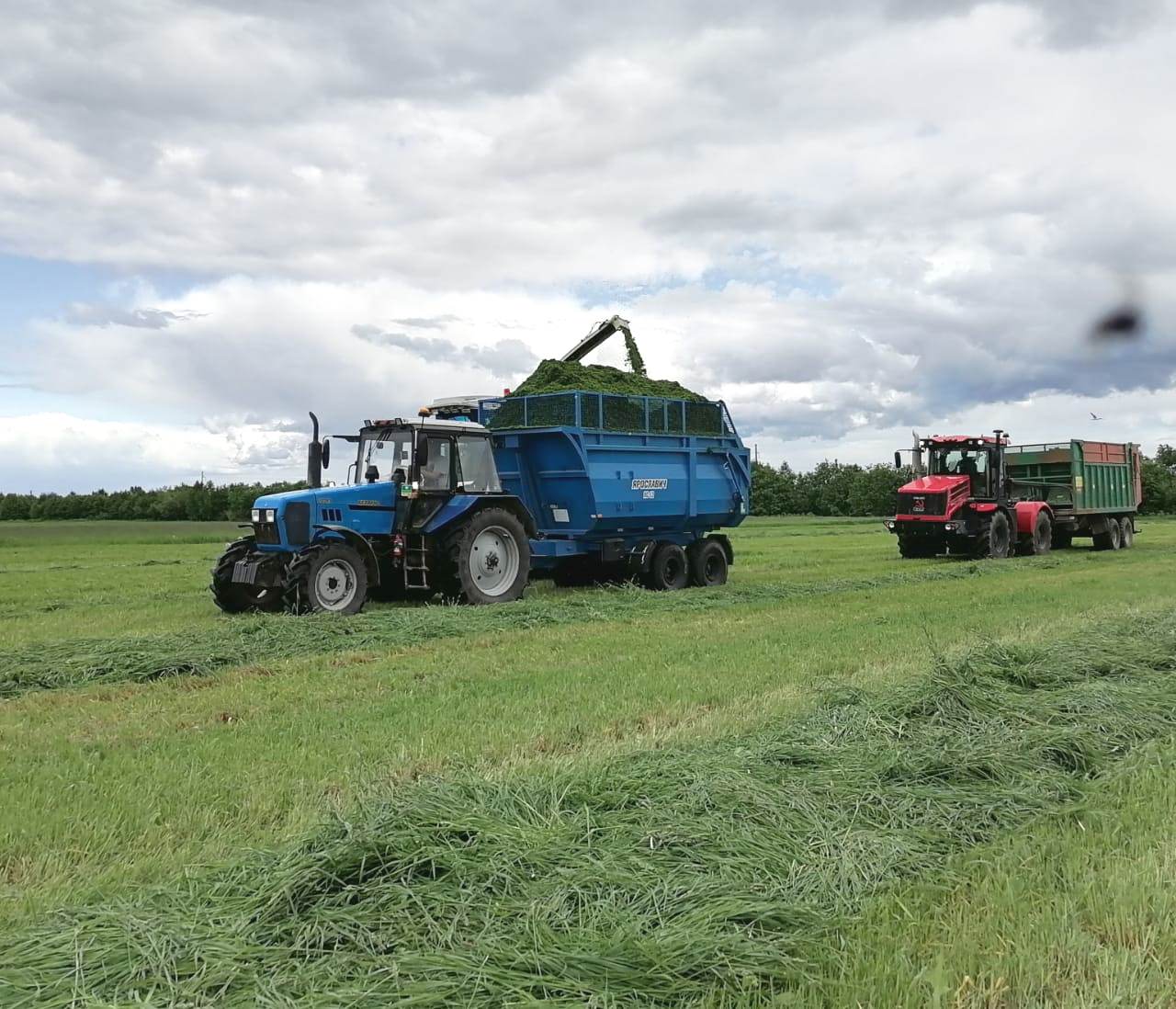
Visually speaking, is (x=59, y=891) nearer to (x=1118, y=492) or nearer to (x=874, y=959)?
(x=874, y=959)

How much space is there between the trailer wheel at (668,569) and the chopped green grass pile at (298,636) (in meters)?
0.80

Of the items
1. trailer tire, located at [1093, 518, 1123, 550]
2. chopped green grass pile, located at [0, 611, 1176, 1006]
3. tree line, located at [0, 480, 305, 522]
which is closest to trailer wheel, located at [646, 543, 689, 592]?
chopped green grass pile, located at [0, 611, 1176, 1006]

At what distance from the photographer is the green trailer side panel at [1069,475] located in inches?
934

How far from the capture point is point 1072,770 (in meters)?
5.24

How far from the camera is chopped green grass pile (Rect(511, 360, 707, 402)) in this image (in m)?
14.6

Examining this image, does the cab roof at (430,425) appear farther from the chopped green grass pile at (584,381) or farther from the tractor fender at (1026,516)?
the tractor fender at (1026,516)

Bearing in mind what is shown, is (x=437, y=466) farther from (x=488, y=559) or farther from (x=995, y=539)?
(x=995, y=539)

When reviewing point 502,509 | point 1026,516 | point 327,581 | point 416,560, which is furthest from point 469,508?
point 1026,516

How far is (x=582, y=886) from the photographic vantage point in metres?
3.53

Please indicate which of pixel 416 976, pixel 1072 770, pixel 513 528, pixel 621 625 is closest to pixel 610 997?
pixel 416 976

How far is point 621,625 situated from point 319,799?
258 inches

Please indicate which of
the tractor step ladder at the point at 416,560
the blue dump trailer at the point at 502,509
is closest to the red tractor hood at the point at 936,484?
the blue dump trailer at the point at 502,509

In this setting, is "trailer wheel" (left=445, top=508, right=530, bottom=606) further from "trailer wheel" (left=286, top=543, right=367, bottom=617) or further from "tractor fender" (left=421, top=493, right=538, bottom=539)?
"trailer wheel" (left=286, top=543, right=367, bottom=617)

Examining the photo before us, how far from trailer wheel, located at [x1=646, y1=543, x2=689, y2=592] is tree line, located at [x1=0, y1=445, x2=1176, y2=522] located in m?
20.4
